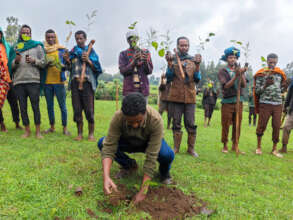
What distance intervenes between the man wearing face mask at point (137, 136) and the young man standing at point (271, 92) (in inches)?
136

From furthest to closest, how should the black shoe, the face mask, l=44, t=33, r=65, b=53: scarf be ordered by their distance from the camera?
l=44, t=33, r=65, b=53: scarf, the face mask, the black shoe

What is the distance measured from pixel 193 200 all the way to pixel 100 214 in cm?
114

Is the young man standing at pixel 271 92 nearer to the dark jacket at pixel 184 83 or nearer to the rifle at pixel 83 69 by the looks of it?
the dark jacket at pixel 184 83

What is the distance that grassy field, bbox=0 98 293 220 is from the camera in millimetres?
2605

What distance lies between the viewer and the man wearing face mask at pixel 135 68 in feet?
16.0

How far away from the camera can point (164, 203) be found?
9.18ft

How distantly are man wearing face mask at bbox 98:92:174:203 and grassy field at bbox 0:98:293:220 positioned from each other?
0.39 meters

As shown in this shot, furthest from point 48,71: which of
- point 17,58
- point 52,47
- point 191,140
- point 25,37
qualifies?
point 191,140

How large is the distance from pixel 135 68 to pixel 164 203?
9.71 ft

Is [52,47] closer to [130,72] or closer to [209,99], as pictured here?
[130,72]

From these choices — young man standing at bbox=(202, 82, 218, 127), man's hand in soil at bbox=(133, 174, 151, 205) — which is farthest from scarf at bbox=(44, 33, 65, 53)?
young man standing at bbox=(202, 82, 218, 127)

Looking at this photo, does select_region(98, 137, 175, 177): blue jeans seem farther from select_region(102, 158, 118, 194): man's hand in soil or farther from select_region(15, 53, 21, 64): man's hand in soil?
select_region(15, 53, 21, 64): man's hand in soil

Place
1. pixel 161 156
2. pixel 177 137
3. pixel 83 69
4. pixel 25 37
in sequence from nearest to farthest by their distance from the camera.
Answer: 1. pixel 161 156
2. pixel 25 37
3. pixel 177 137
4. pixel 83 69

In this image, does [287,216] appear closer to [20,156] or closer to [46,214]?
[46,214]
